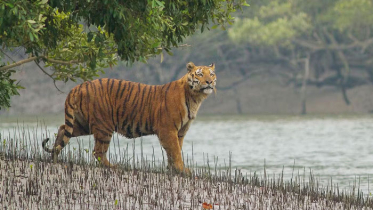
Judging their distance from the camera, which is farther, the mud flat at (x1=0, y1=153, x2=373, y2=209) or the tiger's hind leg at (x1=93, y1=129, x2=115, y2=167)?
the tiger's hind leg at (x1=93, y1=129, x2=115, y2=167)

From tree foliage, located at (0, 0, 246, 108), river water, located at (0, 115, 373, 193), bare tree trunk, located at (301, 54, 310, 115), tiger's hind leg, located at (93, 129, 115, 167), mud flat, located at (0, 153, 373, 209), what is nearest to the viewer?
tree foliage, located at (0, 0, 246, 108)

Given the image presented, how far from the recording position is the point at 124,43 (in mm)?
8297

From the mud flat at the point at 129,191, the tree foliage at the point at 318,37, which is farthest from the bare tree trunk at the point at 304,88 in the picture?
the mud flat at the point at 129,191

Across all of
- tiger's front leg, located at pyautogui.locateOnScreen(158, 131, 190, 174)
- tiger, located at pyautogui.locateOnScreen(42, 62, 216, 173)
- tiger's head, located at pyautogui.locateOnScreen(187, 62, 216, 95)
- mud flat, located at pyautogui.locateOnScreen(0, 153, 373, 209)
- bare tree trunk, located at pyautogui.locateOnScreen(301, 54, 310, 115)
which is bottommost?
mud flat, located at pyautogui.locateOnScreen(0, 153, 373, 209)

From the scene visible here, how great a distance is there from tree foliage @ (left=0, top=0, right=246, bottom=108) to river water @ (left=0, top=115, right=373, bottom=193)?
255 centimetres

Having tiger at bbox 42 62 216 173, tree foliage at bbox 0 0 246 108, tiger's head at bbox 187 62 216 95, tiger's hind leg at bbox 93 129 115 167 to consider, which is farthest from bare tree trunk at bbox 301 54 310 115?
tiger's hind leg at bbox 93 129 115 167

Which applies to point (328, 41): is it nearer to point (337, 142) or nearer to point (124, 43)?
point (337, 142)

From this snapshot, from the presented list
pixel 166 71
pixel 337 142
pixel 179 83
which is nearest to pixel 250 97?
pixel 166 71

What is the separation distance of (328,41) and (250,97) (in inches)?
282

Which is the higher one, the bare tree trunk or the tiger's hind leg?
the bare tree trunk

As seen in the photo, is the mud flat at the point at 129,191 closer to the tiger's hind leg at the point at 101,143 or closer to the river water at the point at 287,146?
the tiger's hind leg at the point at 101,143

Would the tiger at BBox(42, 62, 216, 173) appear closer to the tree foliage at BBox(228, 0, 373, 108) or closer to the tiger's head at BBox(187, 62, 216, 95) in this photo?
the tiger's head at BBox(187, 62, 216, 95)

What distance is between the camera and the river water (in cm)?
1817

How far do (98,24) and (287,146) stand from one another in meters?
19.3
